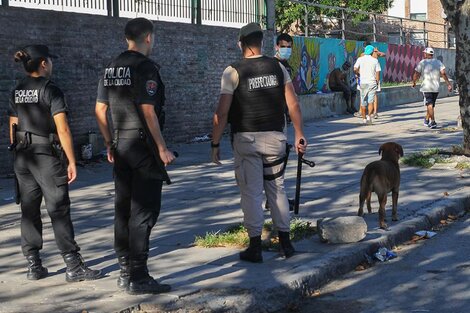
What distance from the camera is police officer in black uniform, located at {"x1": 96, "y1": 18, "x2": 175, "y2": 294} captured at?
6.45m

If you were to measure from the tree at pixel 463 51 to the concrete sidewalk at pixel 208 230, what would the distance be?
1.36 metres

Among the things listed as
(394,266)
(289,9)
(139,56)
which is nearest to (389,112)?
(289,9)

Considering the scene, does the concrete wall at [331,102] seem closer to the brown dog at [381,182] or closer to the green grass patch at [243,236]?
the brown dog at [381,182]

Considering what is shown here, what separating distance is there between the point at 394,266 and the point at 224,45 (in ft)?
42.3

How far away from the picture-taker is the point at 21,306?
20.6 ft

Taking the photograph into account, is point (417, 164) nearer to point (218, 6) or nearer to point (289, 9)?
point (218, 6)

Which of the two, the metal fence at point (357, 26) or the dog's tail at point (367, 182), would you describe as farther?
the metal fence at point (357, 26)

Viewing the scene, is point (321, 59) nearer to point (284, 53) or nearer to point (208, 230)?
point (284, 53)

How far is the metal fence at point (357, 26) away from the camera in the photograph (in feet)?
94.3

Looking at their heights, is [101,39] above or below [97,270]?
above

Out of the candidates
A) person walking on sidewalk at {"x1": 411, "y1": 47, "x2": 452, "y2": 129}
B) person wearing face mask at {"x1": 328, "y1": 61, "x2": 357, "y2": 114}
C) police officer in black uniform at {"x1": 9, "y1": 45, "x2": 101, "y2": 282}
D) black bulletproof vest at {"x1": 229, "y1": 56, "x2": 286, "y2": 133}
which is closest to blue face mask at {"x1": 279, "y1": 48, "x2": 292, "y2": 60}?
black bulletproof vest at {"x1": 229, "y1": 56, "x2": 286, "y2": 133}

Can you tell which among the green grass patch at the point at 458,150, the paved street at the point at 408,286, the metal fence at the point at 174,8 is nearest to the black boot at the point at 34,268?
the paved street at the point at 408,286

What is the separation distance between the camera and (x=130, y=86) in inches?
257

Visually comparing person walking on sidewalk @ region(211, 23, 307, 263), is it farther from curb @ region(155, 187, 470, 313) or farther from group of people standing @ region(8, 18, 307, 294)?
curb @ region(155, 187, 470, 313)
